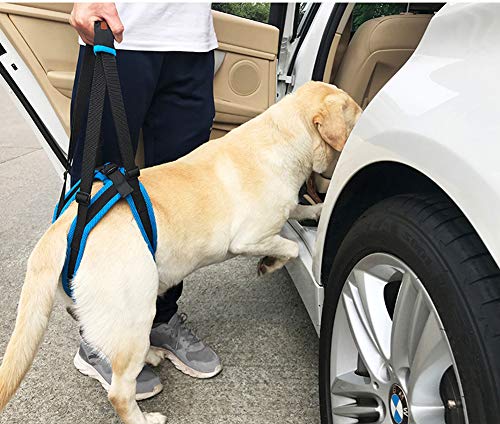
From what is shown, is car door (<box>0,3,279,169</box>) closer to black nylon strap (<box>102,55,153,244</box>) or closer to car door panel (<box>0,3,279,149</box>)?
car door panel (<box>0,3,279,149</box>)

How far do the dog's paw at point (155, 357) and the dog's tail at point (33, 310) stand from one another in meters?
0.90

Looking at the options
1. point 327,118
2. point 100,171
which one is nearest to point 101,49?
point 100,171

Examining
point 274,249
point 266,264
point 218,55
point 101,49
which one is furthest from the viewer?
point 218,55

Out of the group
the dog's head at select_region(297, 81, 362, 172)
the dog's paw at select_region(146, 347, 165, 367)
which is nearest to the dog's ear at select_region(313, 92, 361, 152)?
the dog's head at select_region(297, 81, 362, 172)

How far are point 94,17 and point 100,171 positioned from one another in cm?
49

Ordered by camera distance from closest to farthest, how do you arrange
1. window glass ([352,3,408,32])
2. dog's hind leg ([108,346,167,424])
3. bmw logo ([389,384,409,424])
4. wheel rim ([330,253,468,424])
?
wheel rim ([330,253,468,424])
bmw logo ([389,384,409,424])
dog's hind leg ([108,346,167,424])
window glass ([352,3,408,32])

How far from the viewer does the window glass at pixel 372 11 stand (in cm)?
280

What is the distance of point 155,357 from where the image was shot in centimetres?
253

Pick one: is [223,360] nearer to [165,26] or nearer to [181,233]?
[181,233]

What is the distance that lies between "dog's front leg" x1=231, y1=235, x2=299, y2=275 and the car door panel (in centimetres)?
96

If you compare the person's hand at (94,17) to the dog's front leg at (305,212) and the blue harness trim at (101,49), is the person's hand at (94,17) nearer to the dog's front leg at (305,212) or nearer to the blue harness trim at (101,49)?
the blue harness trim at (101,49)

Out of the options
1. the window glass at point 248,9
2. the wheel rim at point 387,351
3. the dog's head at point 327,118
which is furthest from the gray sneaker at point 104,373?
the window glass at point 248,9

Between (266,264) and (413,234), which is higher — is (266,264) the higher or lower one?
the lower one

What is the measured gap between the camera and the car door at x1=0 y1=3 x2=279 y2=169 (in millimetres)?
2322
